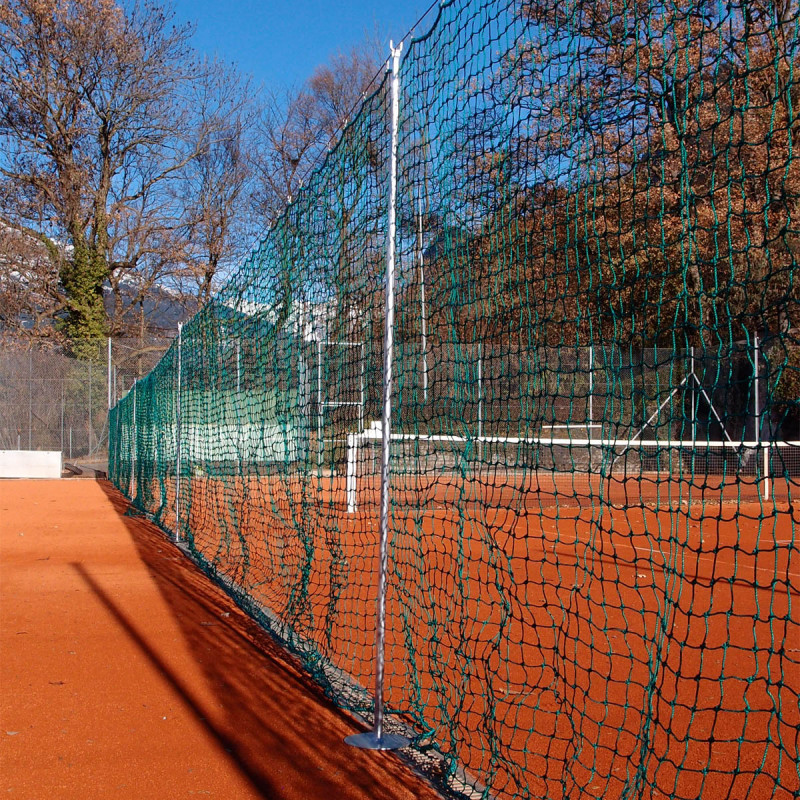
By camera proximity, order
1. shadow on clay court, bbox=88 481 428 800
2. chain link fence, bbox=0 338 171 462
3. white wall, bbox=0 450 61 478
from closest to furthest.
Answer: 1. shadow on clay court, bbox=88 481 428 800
2. white wall, bbox=0 450 61 478
3. chain link fence, bbox=0 338 171 462

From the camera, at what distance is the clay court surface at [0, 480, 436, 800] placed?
9.80ft

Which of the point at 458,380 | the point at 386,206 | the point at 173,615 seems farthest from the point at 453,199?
the point at 173,615

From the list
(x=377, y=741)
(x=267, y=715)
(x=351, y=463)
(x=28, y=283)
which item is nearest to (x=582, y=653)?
(x=377, y=741)

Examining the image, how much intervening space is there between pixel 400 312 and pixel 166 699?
2.07 m

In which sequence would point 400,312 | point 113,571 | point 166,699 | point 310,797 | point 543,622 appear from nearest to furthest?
point 310,797 → point 166,699 → point 400,312 → point 543,622 → point 113,571

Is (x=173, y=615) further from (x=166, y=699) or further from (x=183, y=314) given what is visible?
(x=183, y=314)

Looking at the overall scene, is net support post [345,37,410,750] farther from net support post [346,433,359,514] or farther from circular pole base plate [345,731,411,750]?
net support post [346,433,359,514]

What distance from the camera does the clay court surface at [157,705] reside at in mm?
2986

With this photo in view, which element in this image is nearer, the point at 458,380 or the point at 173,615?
the point at 458,380

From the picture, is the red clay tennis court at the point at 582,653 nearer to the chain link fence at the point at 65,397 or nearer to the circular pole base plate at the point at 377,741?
the circular pole base plate at the point at 377,741

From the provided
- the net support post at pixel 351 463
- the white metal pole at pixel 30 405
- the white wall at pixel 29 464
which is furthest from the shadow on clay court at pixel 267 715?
the white metal pole at pixel 30 405

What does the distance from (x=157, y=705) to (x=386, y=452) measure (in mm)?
1529

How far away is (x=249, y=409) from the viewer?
25.6ft

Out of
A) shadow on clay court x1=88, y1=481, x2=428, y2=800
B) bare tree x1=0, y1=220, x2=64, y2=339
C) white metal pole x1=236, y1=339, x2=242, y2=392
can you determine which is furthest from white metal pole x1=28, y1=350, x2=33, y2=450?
shadow on clay court x1=88, y1=481, x2=428, y2=800
